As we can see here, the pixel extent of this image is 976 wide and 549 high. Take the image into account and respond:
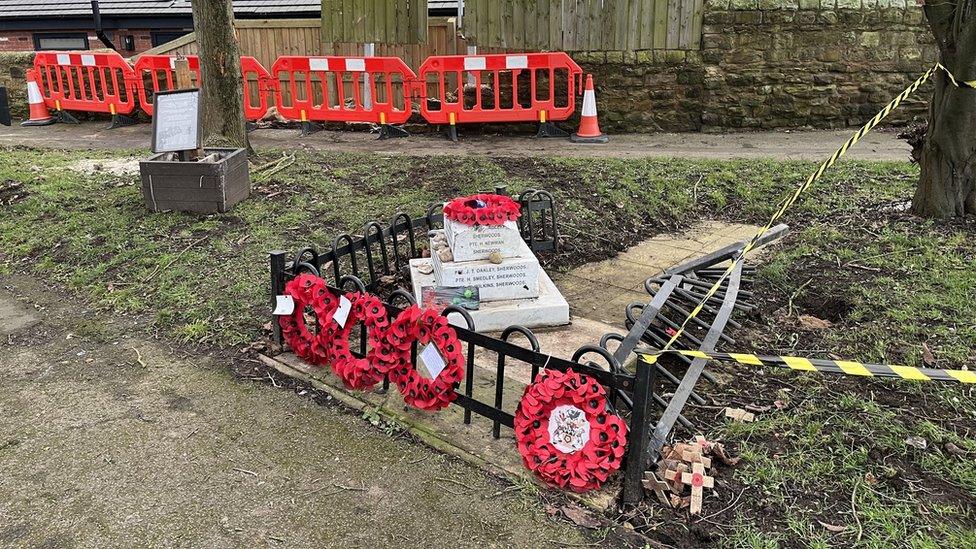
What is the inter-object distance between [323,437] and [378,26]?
10015 mm

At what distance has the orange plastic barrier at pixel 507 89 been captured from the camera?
10.8 m

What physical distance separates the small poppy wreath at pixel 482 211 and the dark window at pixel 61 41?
18.6 meters

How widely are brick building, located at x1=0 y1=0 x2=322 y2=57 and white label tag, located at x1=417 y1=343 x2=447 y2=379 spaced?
1519 centimetres

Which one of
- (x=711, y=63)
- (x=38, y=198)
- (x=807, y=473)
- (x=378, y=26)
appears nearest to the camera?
(x=807, y=473)

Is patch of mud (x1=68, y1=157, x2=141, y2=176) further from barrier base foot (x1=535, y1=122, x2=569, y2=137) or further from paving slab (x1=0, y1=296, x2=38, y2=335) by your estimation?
barrier base foot (x1=535, y1=122, x2=569, y2=137)

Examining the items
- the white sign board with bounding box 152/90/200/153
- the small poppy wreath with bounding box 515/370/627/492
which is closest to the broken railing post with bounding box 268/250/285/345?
the small poppy wreath with bounding box 515/370/627/492

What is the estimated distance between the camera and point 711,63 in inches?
430

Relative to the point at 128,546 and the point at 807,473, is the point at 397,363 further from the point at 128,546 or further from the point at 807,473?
the point at 807,473

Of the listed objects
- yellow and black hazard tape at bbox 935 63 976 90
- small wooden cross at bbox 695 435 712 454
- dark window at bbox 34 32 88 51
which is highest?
dark window at bbox 34 32 88 51

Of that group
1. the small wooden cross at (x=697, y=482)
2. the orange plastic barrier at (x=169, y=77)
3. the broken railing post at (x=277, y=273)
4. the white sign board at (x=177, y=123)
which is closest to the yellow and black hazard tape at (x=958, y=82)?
the small wooden cross at (x=697, y=482)

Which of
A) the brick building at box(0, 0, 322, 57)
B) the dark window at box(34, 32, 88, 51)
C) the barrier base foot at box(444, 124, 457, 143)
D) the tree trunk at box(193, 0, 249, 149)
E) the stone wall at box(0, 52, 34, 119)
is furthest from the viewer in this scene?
the dark window at box(34, 32, 88, 51)

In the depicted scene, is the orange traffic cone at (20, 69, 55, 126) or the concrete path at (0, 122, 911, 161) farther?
the orange traffic cone at (20, 69, 55, 126)

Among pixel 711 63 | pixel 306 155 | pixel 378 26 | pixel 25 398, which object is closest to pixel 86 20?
pixel 378 26

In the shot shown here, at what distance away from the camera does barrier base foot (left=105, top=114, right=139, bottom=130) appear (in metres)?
12.5
